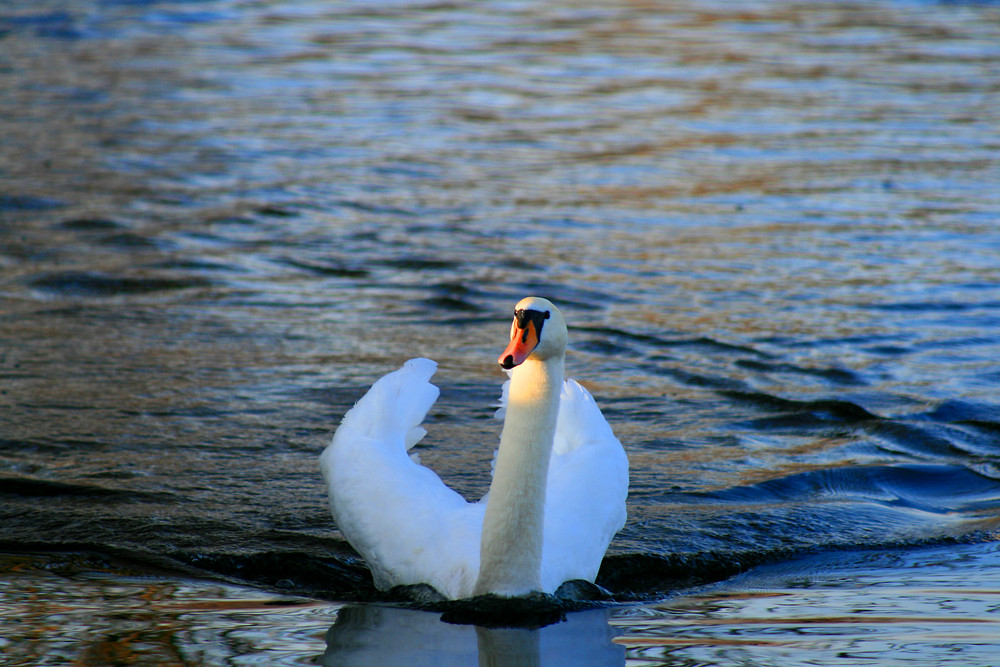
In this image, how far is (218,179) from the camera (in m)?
14.3

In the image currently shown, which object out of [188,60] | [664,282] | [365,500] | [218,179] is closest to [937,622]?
[365,500]

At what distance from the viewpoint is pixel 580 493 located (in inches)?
233

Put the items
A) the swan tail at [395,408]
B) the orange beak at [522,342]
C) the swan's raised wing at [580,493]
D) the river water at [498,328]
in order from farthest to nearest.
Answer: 1. the swan tail at [395,408]
2. the swan's raised wing at [580,493]
3. the river water at [498,328]
4. the orange beak at [522,342]

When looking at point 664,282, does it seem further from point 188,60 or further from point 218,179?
point 188,60

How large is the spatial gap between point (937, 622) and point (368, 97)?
1466cm

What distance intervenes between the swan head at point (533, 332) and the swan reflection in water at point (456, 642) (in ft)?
3.46

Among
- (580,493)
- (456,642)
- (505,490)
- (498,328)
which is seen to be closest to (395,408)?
(580,493)

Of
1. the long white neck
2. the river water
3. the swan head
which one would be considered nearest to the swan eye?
the swan head

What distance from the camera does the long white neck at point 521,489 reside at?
5117 millimetres

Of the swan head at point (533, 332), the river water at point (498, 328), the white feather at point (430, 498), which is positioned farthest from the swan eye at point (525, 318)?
the river water at point (498, 328)

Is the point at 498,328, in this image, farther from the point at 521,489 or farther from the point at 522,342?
the point at 522,342

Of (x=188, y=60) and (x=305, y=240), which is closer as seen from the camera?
(x=305, y=240)

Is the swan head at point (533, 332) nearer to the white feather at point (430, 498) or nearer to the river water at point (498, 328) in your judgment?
the white feather at point (430, 498)

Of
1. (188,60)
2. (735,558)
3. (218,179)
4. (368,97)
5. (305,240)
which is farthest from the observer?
(188,60)
